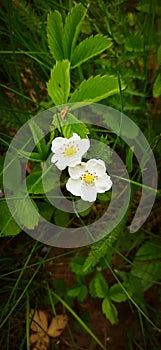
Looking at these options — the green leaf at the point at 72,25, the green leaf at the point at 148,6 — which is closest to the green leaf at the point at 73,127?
the green leaf at the point at 72,25

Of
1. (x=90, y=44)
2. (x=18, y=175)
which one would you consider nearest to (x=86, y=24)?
(x=90, y=44)

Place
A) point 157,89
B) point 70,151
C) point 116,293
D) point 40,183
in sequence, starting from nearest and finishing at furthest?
point 70,151 → point 40,183 → point 157,89 → point 116,293

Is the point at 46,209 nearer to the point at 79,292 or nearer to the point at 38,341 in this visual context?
the point at 79,292

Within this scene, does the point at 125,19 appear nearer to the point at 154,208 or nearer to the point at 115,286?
the point at 154,208

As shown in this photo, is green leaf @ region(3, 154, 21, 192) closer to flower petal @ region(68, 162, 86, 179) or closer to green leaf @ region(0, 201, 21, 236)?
green leaf @ region(0, 201, 21, 236)

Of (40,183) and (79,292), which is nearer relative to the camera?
(40,183)

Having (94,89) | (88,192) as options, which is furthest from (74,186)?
(94,89)

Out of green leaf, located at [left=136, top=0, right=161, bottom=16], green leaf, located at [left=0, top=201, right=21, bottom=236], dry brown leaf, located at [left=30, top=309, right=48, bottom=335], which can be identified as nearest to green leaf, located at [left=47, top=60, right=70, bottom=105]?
green leaf, located at [left=0, top=201, right=21, bottom=236]
